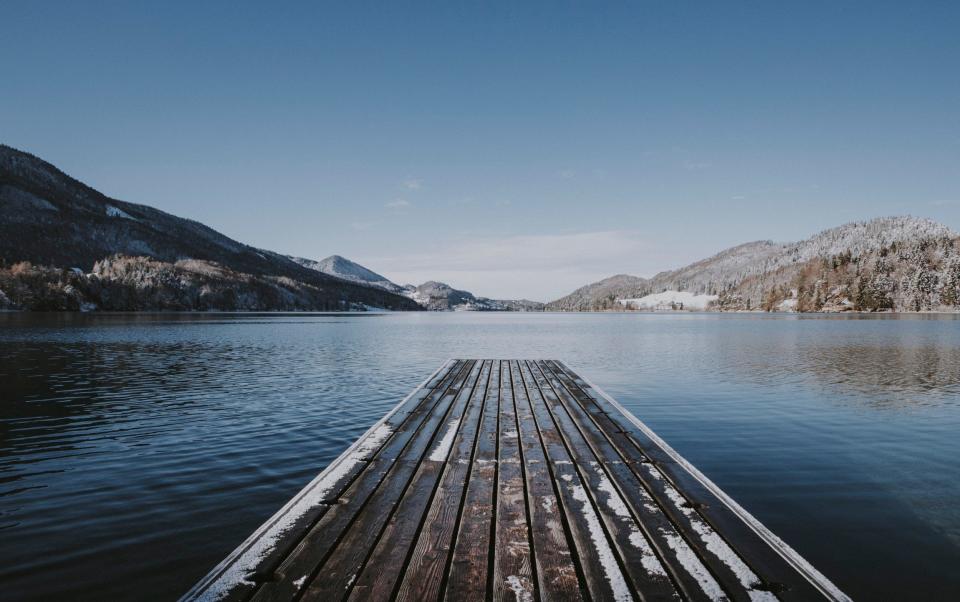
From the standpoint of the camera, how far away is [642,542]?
545 centimetres

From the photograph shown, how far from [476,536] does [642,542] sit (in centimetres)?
187

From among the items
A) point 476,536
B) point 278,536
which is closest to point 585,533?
point 476,536

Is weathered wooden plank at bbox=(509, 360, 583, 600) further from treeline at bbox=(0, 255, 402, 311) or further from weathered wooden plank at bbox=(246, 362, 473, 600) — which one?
treeline at bbox=(0, 255, 402, 311)

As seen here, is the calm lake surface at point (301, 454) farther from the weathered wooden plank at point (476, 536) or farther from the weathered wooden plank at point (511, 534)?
the weathered wooden plank at point (511, 534)

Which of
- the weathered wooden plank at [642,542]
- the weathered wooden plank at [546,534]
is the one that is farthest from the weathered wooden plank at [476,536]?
the weathered wooden plank at [642,542]

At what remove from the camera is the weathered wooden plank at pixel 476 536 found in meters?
4.54

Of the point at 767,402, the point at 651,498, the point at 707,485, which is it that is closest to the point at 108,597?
the point at 651,498

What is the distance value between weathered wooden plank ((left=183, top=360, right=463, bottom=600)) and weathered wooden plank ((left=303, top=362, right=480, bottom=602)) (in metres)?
0.57

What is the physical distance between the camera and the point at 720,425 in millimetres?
14875

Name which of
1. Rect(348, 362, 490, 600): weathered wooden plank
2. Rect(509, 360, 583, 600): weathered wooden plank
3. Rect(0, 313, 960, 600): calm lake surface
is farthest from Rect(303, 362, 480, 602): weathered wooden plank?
Rect(0, 313, 960, 600): calm lake surface

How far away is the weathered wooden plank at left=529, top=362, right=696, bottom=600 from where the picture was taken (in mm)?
4570

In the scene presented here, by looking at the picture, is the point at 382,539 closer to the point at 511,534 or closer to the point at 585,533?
the point at 511,534

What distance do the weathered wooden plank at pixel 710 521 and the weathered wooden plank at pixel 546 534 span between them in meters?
1.51

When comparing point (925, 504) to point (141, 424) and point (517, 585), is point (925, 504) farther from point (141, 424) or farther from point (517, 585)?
point (141, 424)
